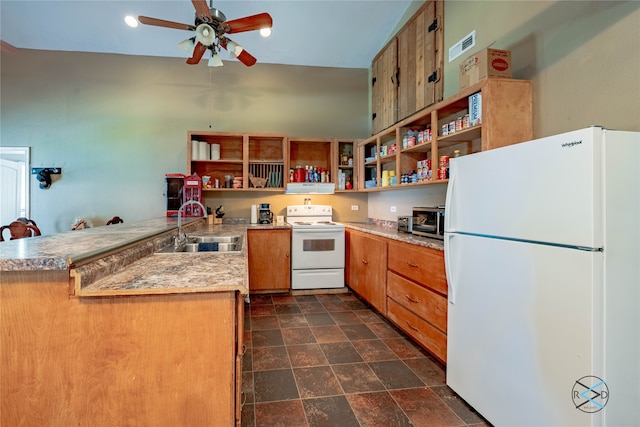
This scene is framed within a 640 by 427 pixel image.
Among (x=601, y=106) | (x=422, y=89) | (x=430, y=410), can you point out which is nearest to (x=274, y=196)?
(x=422, y=89)

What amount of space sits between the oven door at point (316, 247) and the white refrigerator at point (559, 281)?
2.45 meters

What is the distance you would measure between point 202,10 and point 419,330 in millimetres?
2989

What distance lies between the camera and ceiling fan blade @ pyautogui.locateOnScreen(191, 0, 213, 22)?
7.35 ft

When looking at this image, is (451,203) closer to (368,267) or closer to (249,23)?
(368,267)

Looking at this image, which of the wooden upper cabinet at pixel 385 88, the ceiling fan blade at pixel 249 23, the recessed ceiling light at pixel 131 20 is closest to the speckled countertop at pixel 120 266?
the ceiling fan blade at pixel 249 23

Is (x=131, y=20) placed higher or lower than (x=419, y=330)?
higher

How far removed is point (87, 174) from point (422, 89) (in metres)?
4.56

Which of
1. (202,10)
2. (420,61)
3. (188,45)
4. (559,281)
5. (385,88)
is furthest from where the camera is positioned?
(385,88)

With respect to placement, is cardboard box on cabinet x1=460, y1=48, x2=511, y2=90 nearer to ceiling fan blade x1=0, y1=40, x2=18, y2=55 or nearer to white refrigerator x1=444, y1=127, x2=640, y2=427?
white refrigerator x1=444, y1=127, x2=640, y2=427

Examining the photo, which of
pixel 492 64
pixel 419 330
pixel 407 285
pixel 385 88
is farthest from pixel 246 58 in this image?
pixel 419 330

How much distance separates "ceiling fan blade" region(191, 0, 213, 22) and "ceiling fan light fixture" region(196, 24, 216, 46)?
0.18ft

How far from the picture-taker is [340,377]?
2.13 metres

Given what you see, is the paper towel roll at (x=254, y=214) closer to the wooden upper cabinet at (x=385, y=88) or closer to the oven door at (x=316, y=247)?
the oven door at (x=316, y=247)

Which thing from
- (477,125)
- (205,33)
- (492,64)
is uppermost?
(205,33)
